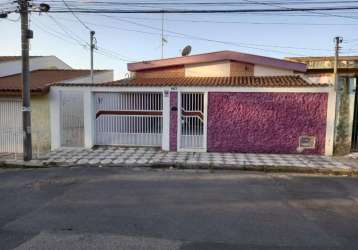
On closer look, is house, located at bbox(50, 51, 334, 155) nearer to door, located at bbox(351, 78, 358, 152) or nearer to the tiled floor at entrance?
the tiled floor at entrance

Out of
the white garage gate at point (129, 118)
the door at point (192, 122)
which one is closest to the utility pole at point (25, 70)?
the white garage gate at point (129, 118)

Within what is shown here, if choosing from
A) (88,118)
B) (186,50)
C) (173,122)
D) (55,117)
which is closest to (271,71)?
(186,50)

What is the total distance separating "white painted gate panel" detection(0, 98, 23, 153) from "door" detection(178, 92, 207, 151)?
5.92m

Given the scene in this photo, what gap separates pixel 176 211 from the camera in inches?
210

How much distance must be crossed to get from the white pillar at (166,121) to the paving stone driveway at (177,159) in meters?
0.38

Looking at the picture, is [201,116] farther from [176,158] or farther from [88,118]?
[88,118]

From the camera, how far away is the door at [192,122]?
11.0m

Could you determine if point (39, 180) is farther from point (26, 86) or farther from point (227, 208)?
point (227, 208)

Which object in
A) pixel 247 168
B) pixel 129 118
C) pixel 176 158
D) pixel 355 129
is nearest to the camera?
pixel 247 168

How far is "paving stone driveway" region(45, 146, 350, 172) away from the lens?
29.9ft

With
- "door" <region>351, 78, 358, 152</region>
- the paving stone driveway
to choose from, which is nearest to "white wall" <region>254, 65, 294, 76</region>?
"door" <region>351, 78, 358, 152</region>

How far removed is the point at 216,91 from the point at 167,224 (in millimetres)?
6764

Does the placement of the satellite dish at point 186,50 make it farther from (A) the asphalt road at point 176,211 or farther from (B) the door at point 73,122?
(A) the asphalt road at point 176,211

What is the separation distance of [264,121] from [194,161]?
301 cm
